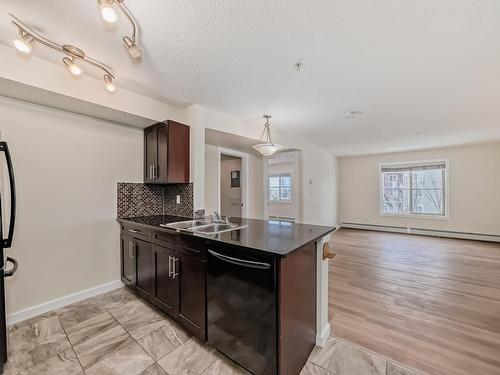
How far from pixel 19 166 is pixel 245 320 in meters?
2.61

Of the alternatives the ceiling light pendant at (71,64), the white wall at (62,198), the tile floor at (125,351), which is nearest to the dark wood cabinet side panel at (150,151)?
the white wall at (62,198)

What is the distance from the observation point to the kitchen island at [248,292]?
1.34 m

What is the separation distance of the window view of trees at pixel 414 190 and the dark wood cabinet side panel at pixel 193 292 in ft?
21.8

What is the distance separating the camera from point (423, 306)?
2445mm

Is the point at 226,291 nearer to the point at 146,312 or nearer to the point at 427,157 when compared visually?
the point at 146,312

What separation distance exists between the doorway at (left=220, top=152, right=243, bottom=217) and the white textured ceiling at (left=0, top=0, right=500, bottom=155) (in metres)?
2.07

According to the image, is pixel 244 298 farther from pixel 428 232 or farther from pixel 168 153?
pixel 428 232

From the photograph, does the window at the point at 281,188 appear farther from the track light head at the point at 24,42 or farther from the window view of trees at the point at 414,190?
the track light head at the point at 24,42

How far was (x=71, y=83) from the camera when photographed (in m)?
2.11

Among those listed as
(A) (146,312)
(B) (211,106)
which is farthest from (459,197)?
(A) (146,312)

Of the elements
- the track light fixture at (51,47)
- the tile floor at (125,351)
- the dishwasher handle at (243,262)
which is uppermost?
the track light fixture at (51,47)

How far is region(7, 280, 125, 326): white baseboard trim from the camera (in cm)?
213

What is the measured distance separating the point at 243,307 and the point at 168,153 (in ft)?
6.50

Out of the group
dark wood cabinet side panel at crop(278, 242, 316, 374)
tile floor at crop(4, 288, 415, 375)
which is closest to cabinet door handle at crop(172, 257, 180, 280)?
tile floor at crop(4, 288, 415, 375)
